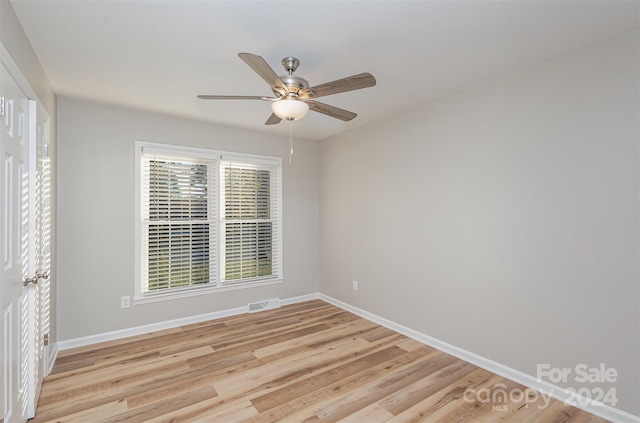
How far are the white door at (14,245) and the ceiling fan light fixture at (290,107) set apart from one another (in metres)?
1.44

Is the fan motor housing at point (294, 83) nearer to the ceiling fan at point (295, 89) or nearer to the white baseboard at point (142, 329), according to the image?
the ceiling fan at point (295, 89)

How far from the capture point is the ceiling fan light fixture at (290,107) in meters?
2.14

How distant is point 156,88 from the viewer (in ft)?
9.63

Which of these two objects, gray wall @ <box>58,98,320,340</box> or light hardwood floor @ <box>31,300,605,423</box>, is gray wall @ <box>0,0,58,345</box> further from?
light hardwood floor @ <box>31,300,605,423</box>

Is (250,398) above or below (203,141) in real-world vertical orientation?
below

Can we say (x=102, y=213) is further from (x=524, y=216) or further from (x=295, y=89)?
(x=524, y=216)

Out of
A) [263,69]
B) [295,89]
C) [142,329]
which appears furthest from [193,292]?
[263,69]

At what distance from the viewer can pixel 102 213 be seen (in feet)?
11.1

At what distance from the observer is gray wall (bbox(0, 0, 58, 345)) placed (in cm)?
169

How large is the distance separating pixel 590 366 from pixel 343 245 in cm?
285

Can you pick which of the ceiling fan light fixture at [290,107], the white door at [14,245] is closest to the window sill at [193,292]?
the white door at [14,245]

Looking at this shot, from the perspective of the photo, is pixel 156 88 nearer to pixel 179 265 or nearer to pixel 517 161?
pixel 179 265

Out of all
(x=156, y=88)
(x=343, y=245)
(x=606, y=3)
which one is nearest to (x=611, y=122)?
(x=606, y=3)

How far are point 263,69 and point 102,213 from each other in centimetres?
268
